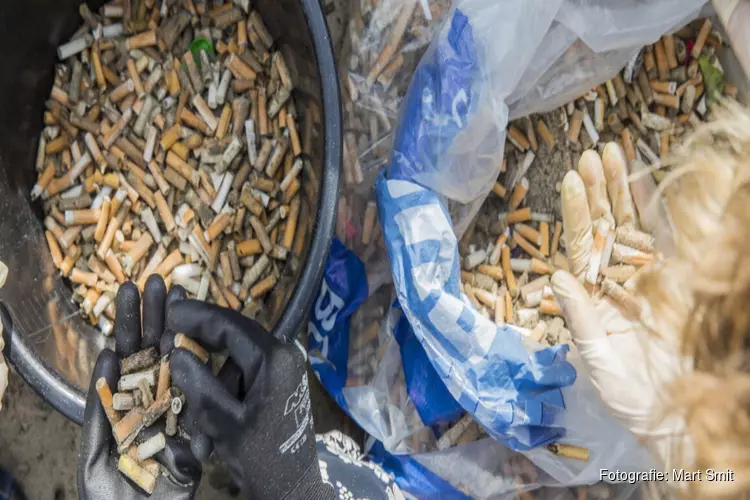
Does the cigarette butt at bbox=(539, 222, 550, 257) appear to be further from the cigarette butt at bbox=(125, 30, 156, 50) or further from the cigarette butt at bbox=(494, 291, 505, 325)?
Result: the cigarette butt at bbox=(125, 30, 156, 50)

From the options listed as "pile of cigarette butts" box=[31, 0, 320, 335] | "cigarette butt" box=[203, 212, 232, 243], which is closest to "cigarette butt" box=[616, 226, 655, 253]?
"pile of cigarette butts" box=[31, 0, 320, 335]

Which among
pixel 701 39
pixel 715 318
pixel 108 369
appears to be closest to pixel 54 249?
pixel 108 369

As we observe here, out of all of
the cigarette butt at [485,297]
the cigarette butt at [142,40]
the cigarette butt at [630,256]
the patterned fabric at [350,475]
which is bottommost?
the patterned fabric at [350,475]

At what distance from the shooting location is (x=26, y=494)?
4.92 ft

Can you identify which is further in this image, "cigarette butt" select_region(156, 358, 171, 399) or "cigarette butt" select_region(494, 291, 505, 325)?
"cigarette butt" select_region(494, 291, 505, 325)

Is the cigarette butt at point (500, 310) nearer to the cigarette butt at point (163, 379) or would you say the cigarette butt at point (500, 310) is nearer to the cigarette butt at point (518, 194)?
the cigarette butt at point (518, 194)

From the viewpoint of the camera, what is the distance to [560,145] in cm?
146

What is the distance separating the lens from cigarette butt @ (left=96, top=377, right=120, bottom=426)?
3.23 feet

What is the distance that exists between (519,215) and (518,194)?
47 millimetres

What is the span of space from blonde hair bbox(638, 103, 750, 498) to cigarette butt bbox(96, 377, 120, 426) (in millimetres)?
784

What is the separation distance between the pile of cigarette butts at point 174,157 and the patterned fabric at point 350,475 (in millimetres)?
322

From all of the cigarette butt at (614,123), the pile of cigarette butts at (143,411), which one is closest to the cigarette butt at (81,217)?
the pile of cigarette butts at (143,411)

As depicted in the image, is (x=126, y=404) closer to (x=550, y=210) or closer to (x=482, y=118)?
(x=482, y=118)

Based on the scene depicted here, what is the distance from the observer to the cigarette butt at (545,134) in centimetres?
144
